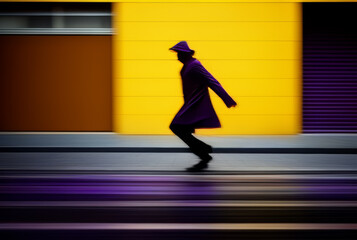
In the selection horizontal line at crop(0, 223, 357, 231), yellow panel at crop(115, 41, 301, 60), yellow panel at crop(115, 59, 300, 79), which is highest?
yellow panel at crop(115, 41, 301, 60)

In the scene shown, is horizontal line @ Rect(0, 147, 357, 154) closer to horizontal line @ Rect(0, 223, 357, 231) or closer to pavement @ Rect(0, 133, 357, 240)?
pavement @ Rect(0, 133, 357, 240)

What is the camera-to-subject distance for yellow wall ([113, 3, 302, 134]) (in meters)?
12.4

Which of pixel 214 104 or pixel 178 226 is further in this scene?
pixel 214 104

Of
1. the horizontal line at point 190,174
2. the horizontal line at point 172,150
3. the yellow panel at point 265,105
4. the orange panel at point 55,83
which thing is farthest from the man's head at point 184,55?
the orange panel at point 55,83

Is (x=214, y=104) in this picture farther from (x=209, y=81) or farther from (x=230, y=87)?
(x=209, y=81)

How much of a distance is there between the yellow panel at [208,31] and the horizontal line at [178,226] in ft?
31.2

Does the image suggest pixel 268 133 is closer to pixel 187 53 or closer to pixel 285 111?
pixel 285 111

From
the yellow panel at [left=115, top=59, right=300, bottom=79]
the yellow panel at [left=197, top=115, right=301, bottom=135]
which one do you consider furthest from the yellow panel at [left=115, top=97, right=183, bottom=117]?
the yellow panel at [left=197, top=115, right=301, bottom=135]

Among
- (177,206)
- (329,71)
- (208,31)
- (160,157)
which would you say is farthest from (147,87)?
(177,206)

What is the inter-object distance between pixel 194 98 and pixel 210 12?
6022 mm

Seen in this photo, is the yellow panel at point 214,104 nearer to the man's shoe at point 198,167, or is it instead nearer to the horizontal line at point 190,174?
the man's shoe at point 198,167

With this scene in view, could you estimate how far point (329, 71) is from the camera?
13.1 m

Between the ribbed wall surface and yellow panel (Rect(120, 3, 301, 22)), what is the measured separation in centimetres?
99

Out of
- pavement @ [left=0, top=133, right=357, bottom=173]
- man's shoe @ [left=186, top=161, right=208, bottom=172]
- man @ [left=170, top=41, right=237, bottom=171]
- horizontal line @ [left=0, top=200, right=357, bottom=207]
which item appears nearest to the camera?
horizontal line @ [left=0, top=200, right=357, bottom=207]
